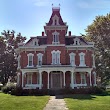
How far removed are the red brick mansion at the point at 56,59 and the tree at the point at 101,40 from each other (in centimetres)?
957

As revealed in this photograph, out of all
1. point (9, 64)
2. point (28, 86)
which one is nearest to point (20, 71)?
point (28, 86)

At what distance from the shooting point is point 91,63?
1438 inches

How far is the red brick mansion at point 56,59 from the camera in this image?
35.2m

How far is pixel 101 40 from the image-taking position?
151 ft

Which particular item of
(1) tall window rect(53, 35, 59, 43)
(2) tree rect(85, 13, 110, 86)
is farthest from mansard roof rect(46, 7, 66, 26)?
(2) tree rect(85, 13, 110, 86)

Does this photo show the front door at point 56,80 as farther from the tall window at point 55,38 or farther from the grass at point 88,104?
the grass at point 88,104

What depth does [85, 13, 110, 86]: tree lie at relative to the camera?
4506 cm

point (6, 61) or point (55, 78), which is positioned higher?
point (6, 61)

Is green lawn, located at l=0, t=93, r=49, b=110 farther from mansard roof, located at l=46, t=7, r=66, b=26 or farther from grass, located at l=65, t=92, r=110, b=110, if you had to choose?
mansard roof, located at l=46, t=7, r=66, b=26

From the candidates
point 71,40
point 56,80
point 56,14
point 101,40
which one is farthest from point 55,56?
point 101,40

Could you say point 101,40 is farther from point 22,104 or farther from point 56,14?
point 22,104

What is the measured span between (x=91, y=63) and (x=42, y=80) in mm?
8363

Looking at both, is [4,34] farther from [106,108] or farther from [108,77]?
[106,108]

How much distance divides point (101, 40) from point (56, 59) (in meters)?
14.2
